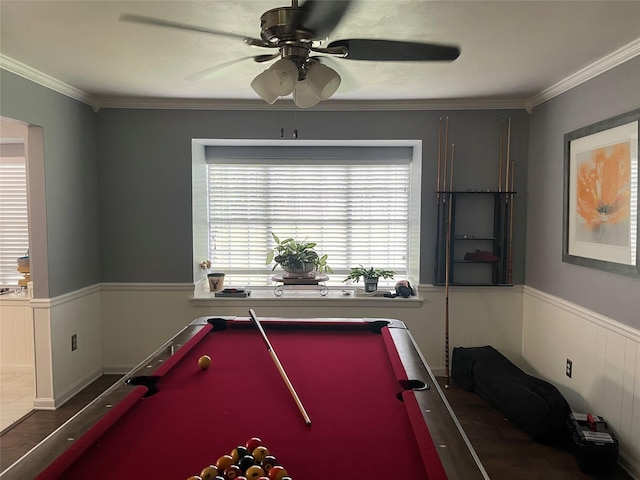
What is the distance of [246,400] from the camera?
63.1 inches

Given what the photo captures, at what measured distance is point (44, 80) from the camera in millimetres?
3109

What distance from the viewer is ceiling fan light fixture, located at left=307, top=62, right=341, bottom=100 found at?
1.87 metres

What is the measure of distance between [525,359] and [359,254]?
1783 millimetres

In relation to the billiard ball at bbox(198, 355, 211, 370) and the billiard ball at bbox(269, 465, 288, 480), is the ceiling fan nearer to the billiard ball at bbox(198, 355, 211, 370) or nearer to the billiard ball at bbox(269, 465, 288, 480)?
the billiard ball at bbox(198, 355, 211, 370)

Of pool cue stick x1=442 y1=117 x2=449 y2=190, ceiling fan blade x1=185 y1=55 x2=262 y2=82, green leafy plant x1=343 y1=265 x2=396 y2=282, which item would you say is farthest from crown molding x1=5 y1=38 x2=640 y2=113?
green leafy plant x1=343 y1=265 x2=396 y2=282

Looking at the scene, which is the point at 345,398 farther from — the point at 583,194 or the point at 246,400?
the point at 583,194

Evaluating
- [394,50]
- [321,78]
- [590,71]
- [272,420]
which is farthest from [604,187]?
[272,420]

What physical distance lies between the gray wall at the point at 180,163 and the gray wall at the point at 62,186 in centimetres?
14

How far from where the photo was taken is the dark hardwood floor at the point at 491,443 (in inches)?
98.1

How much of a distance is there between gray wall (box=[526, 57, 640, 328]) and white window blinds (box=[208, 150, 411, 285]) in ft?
3.91

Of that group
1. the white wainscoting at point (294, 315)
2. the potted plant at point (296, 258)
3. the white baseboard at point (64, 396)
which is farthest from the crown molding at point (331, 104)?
the white baseboard at point (64, 396)

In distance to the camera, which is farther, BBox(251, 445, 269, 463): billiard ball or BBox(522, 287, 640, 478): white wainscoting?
BBox(522, 287, 640, 478): white wainscoting

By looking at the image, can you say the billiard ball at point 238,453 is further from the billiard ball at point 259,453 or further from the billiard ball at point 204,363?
the billiard ball at point 204,363

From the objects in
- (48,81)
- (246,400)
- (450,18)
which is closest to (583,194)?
(450,18)
